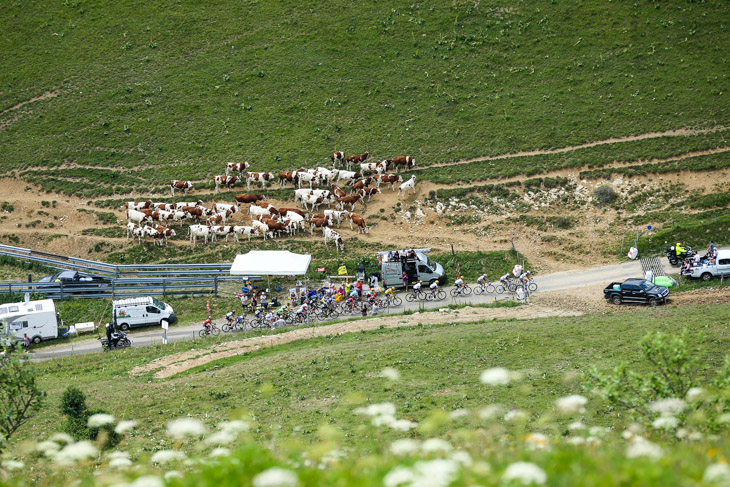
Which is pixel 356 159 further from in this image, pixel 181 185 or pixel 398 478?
pixel 398 478

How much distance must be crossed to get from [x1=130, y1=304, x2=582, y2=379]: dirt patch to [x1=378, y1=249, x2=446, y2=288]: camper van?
465 centimetres

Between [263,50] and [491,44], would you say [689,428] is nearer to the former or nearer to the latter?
[491,44]

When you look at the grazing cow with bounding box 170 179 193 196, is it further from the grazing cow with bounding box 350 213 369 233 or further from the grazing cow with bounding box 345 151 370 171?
the grazing cow with bounding box 350 213 369 233

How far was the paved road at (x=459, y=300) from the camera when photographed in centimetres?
4100

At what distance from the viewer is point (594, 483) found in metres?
8.85

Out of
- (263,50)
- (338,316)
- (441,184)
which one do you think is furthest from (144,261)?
(263,50)

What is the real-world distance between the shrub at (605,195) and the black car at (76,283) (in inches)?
1409

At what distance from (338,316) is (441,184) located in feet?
60.7

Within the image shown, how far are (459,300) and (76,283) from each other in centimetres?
2588

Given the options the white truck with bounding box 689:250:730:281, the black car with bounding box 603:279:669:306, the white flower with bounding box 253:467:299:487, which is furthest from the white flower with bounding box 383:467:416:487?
the white truck with bounding box 689:250:730:281

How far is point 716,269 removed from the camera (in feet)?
132

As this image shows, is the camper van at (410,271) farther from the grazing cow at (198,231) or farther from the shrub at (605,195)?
the grazing cow at (198,231)

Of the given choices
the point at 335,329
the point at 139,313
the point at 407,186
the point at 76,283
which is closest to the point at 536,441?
the point at 335,329

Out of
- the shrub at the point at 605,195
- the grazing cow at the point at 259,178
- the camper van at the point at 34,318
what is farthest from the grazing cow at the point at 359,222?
the camper van at the point at 34,318
